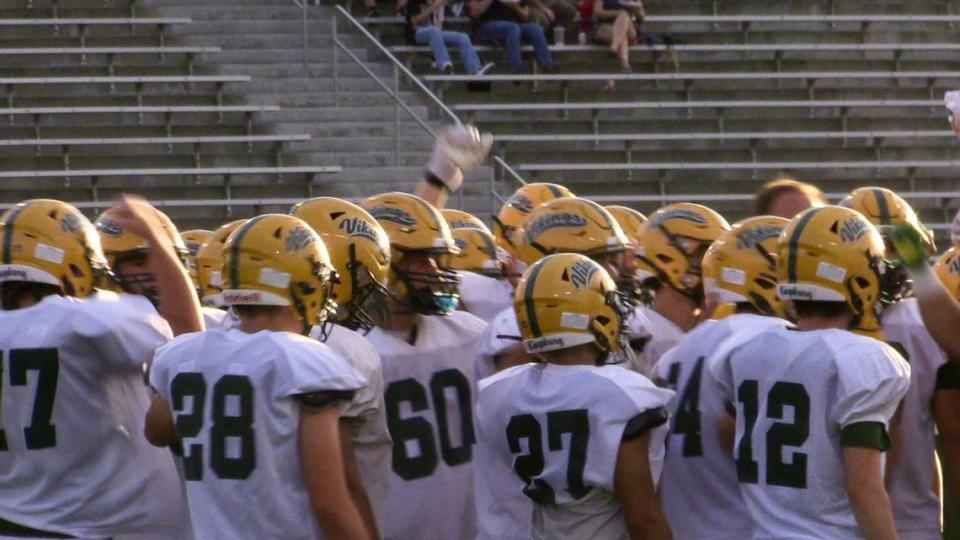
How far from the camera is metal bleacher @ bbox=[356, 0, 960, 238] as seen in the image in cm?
1431

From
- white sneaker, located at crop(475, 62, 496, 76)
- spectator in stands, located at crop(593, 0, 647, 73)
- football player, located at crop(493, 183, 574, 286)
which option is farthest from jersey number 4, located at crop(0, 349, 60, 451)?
spectator in stands, located at crop(593, 0, 647, 73)

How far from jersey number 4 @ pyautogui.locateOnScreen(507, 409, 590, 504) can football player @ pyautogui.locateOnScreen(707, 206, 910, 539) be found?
378 mm

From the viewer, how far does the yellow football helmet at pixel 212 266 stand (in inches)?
215

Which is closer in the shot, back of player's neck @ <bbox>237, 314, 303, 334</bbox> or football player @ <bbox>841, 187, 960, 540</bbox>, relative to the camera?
back of player's neck @ <bbox>237, 314, 303, 334</bbox>

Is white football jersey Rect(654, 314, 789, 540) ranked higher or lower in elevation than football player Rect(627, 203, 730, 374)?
lower

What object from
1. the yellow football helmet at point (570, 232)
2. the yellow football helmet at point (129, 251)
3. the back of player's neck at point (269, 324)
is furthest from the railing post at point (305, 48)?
the back of player's neck at point (269, 324)

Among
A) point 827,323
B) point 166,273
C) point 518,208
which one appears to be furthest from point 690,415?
point 518,208

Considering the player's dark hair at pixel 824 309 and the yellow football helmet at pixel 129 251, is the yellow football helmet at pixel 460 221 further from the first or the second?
the player's dark hair at pixel 824 309

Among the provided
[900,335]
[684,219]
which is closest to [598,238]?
[684,219]

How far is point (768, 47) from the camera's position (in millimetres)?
15203

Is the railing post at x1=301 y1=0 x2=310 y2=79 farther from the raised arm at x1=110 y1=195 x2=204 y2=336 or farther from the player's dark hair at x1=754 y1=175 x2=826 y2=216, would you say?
the raised arm at x1=110 y1=195 x2=204 y2=336

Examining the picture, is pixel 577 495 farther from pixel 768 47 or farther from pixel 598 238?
pixel 768 47

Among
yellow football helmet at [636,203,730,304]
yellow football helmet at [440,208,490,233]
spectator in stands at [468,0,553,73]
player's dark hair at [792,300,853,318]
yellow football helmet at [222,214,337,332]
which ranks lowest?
yellow football helmet at [440,208,490,233]

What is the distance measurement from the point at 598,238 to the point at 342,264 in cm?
103
